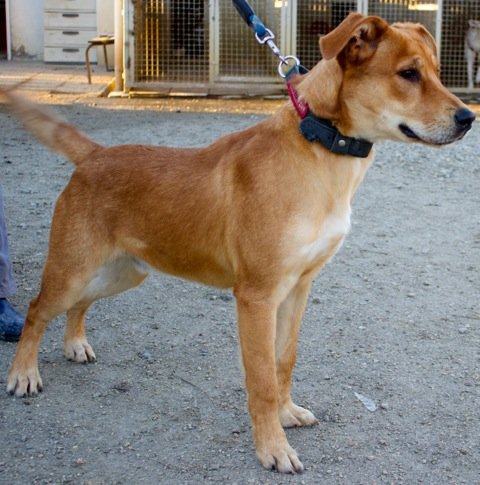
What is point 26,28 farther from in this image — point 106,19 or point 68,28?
point 106,19

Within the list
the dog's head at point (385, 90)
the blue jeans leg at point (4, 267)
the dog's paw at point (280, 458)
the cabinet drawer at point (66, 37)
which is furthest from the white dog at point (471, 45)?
the dog's paw at point (280, 458)

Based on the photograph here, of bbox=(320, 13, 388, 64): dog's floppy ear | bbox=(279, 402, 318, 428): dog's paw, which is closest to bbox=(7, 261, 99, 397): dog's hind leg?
bbox=(279, 402, 318, 428): dog's paw

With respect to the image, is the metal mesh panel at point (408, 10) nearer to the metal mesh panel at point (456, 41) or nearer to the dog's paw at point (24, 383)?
the metal mesh panel at point (456, 41)

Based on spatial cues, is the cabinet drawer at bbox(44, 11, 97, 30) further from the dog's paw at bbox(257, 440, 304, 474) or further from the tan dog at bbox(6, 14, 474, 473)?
the dog's paw at bbox(257, 440, 304, 474)

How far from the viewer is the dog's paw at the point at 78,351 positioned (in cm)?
447

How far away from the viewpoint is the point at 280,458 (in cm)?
349

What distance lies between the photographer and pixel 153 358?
15.0 ft

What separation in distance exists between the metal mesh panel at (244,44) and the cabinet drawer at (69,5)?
450cm

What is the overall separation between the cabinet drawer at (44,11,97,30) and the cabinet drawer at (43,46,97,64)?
0.39m

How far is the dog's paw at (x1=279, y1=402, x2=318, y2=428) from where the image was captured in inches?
151

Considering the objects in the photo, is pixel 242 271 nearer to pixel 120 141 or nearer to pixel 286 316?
pixel 286 316

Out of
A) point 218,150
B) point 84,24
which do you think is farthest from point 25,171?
point 84,24

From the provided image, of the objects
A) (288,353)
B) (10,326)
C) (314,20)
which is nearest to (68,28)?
(314,20)

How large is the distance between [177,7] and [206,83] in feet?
3.51
